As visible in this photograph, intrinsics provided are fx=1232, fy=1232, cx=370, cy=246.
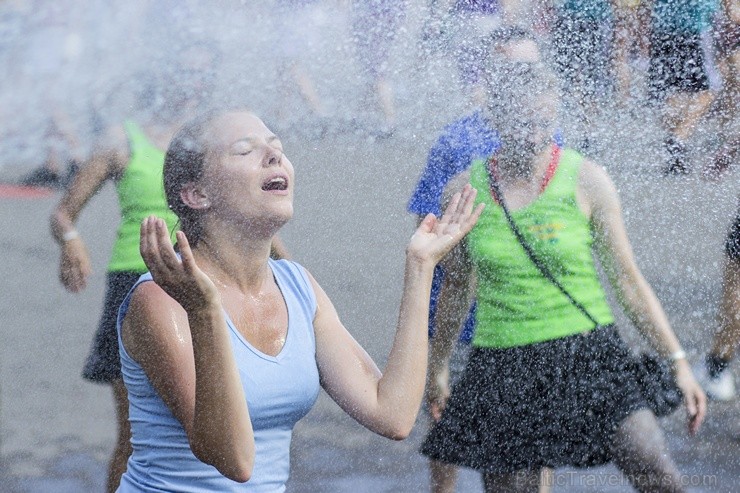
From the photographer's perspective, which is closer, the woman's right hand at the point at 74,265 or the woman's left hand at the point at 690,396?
the woman's left hand at the point at 690,396

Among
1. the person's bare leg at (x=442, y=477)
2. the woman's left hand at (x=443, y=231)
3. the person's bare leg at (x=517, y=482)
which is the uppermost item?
the woman's left hand at (x=443, y=231)

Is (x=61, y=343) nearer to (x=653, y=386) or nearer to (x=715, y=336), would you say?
(x=653, y=386)

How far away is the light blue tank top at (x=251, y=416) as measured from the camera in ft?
5.24

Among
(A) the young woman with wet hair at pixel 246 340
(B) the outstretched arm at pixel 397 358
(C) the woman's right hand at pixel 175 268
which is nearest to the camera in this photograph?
(C) the woman's right hand at pixel 175 268

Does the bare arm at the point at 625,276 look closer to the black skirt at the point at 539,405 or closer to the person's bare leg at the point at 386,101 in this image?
the black skirt at the point at 539,405

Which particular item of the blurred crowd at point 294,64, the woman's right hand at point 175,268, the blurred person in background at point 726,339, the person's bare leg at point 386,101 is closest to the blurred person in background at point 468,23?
the blurred crowd at point 294,64

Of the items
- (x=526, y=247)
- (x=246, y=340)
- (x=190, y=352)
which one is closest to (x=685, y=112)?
(x=526, y=247)

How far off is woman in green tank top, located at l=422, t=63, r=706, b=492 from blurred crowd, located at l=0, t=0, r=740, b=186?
37cm

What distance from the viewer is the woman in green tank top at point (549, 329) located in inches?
85.9

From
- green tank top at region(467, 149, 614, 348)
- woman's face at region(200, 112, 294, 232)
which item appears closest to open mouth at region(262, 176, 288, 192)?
woman's face at region(200, 112, 294, 232)

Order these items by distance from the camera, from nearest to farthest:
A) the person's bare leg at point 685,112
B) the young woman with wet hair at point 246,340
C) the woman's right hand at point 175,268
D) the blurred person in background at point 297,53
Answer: the woman's right hand at point 175,268, the young woman with wet hair at point 246,340, the blurred person in background at point 297,53, the person's bare leg at point 685,112

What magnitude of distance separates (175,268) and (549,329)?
99cm

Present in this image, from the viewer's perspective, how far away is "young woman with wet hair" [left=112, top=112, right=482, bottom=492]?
1.54 m

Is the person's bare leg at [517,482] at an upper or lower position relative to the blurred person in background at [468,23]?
lower
